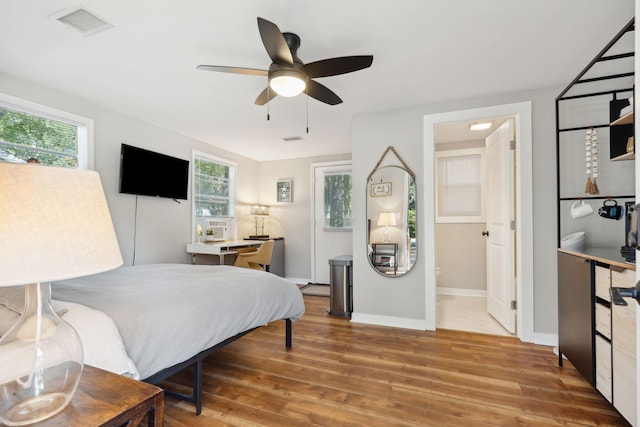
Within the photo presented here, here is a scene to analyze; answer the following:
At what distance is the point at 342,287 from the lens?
3.83 meters

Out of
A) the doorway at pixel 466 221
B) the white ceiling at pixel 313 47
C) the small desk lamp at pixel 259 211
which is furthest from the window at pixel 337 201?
the white ceiling at pixel 313 47

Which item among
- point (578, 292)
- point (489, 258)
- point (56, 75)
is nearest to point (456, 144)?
point (489, 258)

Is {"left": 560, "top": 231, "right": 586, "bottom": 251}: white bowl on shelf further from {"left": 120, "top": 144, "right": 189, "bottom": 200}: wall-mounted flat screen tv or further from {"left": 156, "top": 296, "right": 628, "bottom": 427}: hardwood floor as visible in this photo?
{"left": 120, "top": 144, "right": 189, "bottom": 200}: wall-mounted flat screen tv

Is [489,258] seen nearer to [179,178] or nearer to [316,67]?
[316,67]

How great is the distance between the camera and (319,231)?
5.84 metres

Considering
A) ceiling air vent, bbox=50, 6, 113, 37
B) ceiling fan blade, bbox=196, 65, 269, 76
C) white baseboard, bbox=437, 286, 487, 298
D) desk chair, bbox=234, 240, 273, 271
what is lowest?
white baseboard, bbox=437, 286, 487, 298

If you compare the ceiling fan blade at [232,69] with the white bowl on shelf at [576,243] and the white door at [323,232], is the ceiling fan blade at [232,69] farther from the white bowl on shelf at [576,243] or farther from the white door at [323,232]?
the white door at [323,232]

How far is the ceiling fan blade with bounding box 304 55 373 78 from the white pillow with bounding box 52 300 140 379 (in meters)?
1.86

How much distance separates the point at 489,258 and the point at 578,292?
1.75 m

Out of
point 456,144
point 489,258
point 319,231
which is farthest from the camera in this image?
point 319,231

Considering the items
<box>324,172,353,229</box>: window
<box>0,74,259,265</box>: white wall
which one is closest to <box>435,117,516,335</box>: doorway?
<box>324,172,353,229</box>: window


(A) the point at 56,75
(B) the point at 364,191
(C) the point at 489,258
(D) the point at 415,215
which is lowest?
(C) the point at 489,258

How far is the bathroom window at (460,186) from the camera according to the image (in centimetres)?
477

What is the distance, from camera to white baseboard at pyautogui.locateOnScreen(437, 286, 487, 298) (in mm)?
4727
